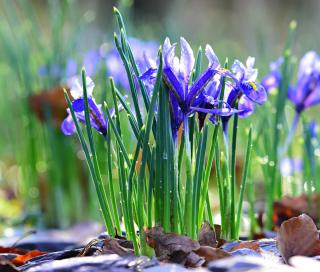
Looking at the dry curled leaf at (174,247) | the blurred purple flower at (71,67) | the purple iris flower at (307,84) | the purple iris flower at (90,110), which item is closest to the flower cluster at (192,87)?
the purple iris flower at (90,110)

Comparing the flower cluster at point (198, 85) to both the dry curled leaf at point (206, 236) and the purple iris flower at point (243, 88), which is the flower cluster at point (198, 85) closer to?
the purple iris flower at point (243, 88)

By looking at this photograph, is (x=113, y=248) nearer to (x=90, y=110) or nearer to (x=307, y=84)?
(x=90, y=110)

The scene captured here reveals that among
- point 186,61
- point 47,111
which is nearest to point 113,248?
point 186,61

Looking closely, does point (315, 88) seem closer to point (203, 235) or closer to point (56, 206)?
point (203, 235)

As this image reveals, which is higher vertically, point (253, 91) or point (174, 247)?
point (253, 91)

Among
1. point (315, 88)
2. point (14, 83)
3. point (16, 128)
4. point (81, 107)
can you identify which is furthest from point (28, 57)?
point (81, 107)
